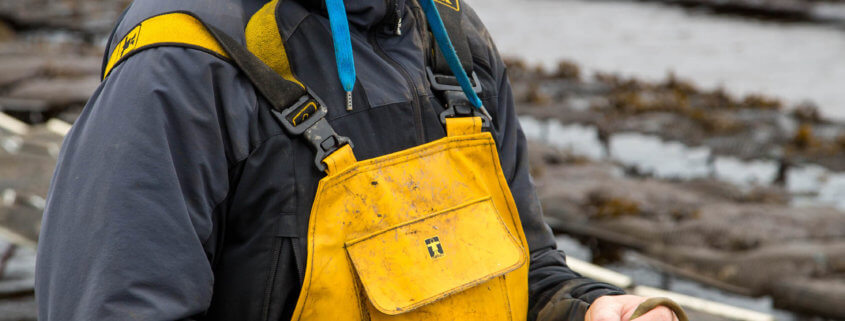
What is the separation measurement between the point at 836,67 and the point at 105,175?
59.5 feet

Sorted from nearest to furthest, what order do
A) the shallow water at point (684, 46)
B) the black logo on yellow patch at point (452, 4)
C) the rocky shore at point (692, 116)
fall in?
the black logo on yellow patch at point (452, 4), the rocky shore at point (692, 116), the shallow water at point (684, 46)

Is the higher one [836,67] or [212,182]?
[212,182]

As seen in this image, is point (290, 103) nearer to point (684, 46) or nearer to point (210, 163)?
point (210, 163)

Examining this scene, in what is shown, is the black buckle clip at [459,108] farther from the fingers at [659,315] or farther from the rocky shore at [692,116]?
the rocky shore at [692,116]

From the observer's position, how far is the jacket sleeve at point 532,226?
1.69m

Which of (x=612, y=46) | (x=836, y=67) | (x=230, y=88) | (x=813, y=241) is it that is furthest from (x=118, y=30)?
(x=612, y=46)

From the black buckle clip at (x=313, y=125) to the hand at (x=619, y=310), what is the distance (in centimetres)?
60

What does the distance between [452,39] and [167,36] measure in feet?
1.95

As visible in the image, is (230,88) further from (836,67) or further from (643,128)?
(836,67)

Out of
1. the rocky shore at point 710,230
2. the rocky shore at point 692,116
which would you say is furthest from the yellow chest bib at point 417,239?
the rocky shore at point 692,116

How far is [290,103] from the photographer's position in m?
1.34

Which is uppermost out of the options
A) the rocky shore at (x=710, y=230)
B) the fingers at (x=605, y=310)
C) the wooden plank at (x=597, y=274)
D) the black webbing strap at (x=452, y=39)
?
the black webbing strap at (x=452, y=39)

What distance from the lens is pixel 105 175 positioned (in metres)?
1.17

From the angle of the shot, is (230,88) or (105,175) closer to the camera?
(105,175)
